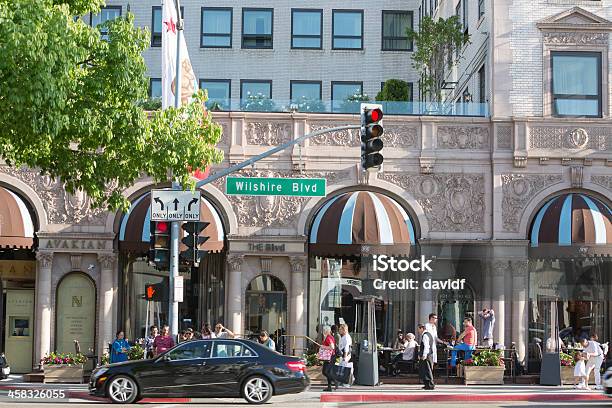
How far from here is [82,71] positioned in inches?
802

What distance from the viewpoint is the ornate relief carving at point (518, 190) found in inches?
1315

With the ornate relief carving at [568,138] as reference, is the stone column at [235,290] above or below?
below

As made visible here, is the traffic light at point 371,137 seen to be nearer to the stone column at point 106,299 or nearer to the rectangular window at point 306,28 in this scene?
the stone column at point 106,299

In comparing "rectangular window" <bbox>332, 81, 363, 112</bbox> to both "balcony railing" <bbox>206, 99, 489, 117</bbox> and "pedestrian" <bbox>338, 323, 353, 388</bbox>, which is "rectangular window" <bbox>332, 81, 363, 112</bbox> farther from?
"pedestrian" <bbox>338, 323, 353, 388</bbox>

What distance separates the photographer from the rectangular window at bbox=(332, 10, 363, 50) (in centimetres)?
4350

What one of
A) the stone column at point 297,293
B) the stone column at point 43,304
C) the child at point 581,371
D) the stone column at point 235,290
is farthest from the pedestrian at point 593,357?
the stone column at point 43,304

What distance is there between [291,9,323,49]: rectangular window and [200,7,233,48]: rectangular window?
101 inches

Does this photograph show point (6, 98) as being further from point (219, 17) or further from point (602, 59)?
point (219, 17)

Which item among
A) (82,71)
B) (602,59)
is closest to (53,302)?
(82,71)

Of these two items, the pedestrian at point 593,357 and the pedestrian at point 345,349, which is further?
the pedestrian at point 593,357

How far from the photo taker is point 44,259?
108 ft

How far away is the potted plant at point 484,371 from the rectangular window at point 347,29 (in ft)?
56.4

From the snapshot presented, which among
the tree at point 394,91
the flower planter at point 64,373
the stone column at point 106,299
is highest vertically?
the tree at point 394,91

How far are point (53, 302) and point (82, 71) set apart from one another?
14.4 metres
